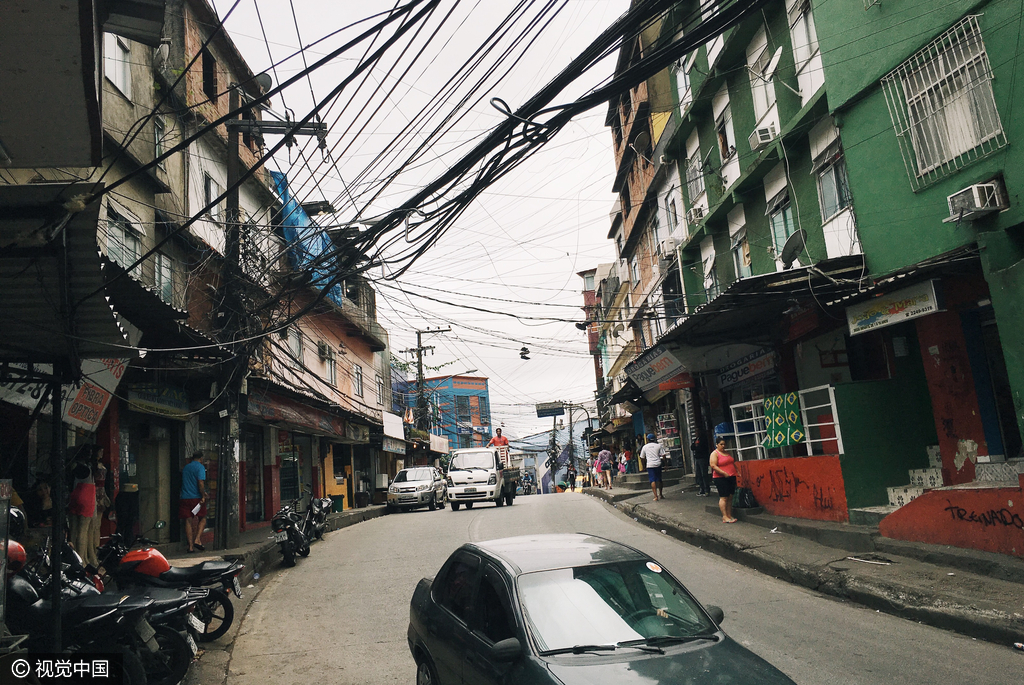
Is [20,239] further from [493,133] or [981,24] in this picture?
[981,24]

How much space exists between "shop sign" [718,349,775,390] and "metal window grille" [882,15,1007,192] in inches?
255

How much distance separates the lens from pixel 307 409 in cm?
2119

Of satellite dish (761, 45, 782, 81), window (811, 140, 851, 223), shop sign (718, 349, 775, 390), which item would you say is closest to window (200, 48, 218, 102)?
satellite dish (761, 45, 782, 81)

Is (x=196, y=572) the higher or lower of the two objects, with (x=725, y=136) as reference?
lower

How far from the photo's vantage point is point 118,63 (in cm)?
1426

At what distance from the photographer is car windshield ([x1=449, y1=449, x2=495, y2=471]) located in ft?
83.8

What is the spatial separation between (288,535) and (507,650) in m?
10.3

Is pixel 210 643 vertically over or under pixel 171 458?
under

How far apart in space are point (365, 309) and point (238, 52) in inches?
527

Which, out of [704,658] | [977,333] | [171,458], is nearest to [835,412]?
[977,333]

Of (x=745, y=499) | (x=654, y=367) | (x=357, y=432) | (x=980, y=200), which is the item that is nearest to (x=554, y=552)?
(x=980, y=200)

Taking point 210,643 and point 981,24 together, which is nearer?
point 210,643

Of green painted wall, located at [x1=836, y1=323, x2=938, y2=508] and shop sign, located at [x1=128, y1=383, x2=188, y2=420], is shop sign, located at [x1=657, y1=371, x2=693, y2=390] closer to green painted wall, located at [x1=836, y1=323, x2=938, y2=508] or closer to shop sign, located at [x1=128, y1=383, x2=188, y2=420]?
green painted wall, located at [x1=836, y1=323, x2=938, y2=508]

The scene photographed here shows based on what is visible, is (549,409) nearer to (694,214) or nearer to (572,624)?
(694,214)
